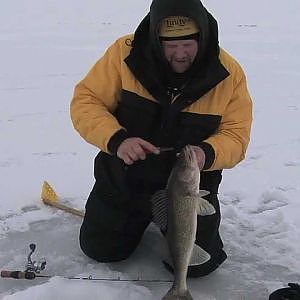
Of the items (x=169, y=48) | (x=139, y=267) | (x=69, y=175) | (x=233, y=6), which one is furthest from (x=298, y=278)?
(x=233, y=6)

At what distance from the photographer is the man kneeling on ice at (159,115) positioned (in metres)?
2.99

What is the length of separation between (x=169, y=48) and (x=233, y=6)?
19.4 metres

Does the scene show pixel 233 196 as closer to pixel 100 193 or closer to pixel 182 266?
pixel 100 193

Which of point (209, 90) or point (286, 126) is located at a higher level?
point (209, 90)

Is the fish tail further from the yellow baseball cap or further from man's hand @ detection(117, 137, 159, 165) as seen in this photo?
the yellow baseball cap

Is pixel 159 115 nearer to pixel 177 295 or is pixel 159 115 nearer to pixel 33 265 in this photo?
pixel 177 295

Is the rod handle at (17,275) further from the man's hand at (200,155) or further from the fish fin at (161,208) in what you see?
the man's hand at (200,155)

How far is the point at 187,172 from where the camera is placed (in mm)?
2500

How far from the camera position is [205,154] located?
9.55 feet

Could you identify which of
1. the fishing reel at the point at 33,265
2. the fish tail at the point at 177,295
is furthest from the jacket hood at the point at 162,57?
the fishing reel at the point at 33,265

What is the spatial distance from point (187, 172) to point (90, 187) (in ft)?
7.15

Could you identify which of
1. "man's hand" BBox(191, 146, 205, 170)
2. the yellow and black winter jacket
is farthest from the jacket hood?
"man's hand" BBox(191, 146, 205, 170)

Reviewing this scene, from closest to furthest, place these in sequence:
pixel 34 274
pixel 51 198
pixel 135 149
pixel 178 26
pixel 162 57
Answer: pixel 135 149, pixel 178 26, pixel 162 57, pixel 34 274, pixel 51 198

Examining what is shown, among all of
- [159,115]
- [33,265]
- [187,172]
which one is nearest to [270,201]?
[159,115]
